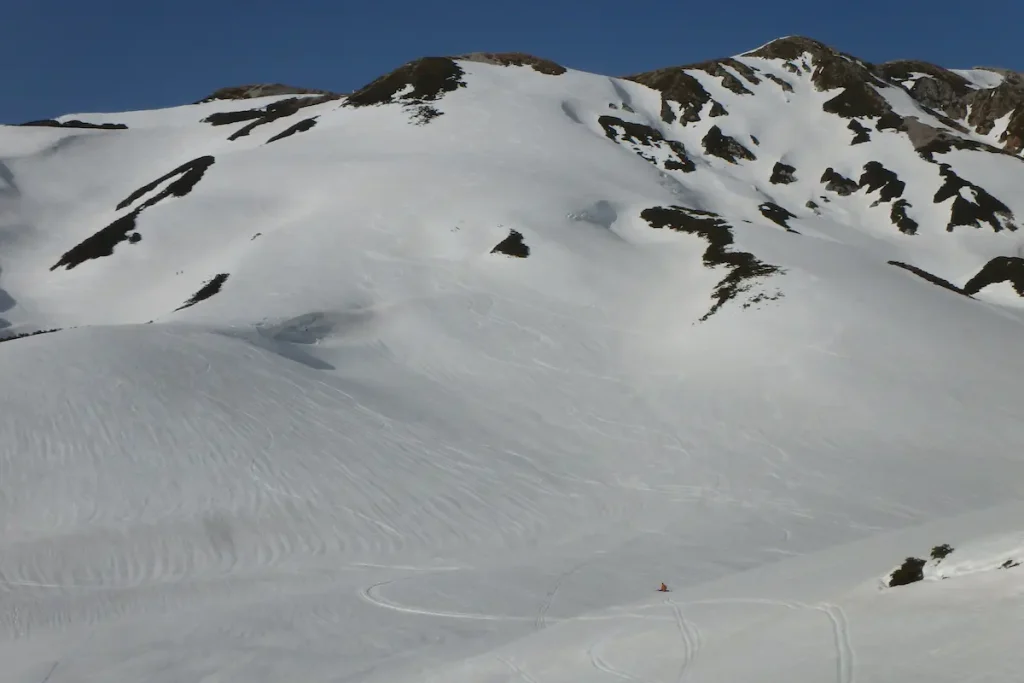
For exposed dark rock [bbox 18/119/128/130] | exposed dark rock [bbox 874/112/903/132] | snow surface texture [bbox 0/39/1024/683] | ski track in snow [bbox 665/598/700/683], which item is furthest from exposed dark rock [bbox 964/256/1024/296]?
exposed dark rock [bbox 18/119/128/130]

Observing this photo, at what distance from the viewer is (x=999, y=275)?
53.9 meters

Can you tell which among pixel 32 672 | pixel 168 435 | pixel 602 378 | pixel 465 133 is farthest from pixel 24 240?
pixel 32 672

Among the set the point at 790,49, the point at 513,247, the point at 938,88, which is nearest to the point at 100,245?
the point at 513,247

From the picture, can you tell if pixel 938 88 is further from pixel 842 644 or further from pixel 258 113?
pixel 842 644

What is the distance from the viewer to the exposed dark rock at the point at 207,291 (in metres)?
36.2

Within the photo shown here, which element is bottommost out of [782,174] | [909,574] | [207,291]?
[782,174]

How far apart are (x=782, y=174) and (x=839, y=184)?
19.6 ft

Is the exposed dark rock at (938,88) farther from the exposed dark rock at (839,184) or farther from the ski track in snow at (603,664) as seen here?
the ski track in snow at (603,664)

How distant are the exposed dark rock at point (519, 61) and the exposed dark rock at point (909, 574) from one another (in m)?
81.9

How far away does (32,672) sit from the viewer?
42.7 ft

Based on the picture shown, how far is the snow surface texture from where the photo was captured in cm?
1316

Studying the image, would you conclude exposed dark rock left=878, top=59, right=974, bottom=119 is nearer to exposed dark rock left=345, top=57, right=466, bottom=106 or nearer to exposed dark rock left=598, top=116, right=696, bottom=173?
exposed dark rock left=598, top=116, right=696, bottom=173

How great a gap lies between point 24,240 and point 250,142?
2267 cm

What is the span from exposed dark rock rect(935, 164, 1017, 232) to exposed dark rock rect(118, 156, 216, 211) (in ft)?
220
